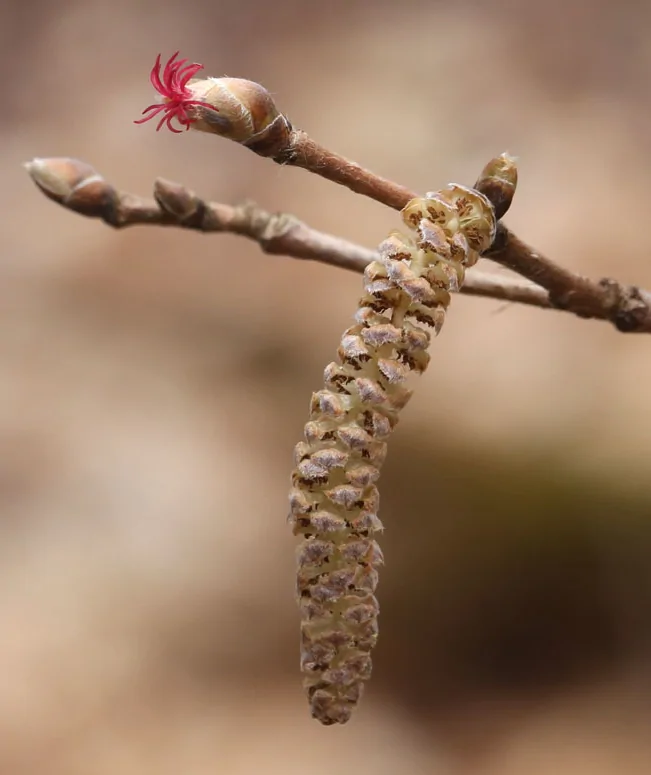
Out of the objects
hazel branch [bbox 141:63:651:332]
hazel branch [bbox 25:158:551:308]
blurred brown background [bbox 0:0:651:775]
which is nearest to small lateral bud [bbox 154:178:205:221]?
hazel branch [bbox 25:158:551:308]

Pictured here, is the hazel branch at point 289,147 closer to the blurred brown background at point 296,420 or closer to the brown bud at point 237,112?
the brown bud at point 237,112

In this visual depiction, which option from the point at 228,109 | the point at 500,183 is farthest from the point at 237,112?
the point at 500,183

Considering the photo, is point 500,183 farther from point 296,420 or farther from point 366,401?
point 296,420

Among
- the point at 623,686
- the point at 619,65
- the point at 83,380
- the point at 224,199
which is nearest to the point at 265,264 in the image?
the point at 224,199

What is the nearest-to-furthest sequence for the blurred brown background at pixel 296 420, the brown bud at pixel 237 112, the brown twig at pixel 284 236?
the brown bud at pixel 237 112, the brown twig at pixel 284 236, the blurred brown background at pixel 296 420

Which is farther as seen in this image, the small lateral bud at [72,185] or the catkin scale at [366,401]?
the small lateral bud at [72,185]

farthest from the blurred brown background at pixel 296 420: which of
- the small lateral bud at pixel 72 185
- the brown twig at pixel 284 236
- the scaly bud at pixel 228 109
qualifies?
the scaly bud at pixel 228 109
